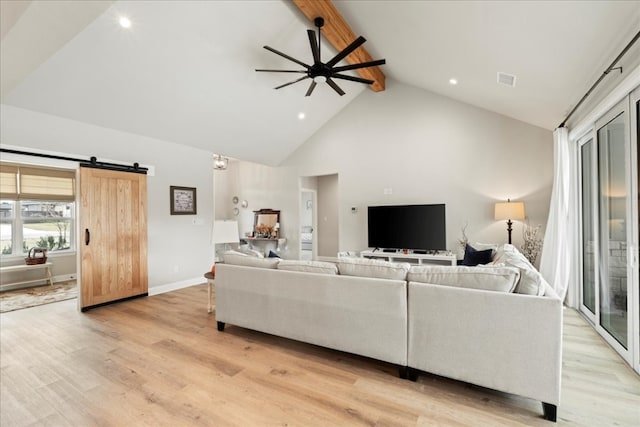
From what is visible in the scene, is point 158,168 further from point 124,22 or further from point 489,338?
point 489,338

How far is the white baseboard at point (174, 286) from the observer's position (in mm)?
4922

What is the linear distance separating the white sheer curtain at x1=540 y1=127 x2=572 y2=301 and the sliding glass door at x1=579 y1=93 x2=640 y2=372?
0.14 metres

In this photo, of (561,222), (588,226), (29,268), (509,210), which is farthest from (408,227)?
(29,268)

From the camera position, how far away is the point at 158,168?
4996 millimetres

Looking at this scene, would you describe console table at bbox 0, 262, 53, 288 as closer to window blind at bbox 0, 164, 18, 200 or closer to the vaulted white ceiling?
window blind at bbox 0, 164, 18, 200

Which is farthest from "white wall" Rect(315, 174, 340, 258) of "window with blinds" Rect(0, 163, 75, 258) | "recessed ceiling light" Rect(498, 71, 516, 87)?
"window with blinds" Rect(0, 163, 75, 258)

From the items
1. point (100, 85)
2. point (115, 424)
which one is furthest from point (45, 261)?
point (115, 424)

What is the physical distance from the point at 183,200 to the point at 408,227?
419 centimetres

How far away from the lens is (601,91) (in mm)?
2803

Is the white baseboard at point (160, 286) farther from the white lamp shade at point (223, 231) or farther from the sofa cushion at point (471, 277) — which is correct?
the sofa cushion at point (471, 277)

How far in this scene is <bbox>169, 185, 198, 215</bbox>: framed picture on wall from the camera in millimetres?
5230

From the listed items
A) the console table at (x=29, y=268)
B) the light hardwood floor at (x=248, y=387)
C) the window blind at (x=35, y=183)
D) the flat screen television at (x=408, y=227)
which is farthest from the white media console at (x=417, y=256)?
the window blind at (x=35, y=183)

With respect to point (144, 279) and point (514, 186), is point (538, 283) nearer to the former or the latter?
point (514, 186)

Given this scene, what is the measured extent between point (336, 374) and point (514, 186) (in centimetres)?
439
